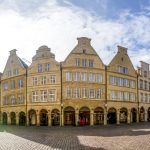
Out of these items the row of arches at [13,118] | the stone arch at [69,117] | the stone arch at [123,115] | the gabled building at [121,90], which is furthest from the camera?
the stone arch at [123,115]

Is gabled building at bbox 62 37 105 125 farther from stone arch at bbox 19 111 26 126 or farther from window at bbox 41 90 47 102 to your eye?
stone arch at bbox 19 111 26 126

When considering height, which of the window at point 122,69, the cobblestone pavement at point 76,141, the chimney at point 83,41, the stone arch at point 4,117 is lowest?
the stone arch at point 4,117

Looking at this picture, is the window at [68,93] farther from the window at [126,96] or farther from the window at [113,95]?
the window at [126,96]

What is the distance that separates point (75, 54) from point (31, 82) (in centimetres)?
917

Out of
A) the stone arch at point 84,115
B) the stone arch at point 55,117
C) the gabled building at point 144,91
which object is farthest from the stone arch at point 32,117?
the gabled building at point 144,91

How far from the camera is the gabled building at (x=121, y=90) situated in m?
48.3

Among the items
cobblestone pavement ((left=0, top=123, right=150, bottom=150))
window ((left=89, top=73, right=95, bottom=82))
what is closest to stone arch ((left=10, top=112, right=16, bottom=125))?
window ((left=89, top=73, right=95, bottom=82))

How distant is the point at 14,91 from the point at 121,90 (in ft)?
66.0

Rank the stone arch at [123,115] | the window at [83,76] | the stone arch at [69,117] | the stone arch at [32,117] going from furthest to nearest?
the stone arch at [123,115] → the stone arch at [32,117] → the window at [83,76] → the stone arch at [69,117]

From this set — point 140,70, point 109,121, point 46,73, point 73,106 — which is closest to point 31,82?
point 46,73

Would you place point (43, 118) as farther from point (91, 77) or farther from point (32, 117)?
point (91, 77)

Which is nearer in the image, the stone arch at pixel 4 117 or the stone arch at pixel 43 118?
the stone arch at pixel 43 118

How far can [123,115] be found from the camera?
2023 inches

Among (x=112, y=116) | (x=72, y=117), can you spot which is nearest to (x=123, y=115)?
(x=112, y=116)
